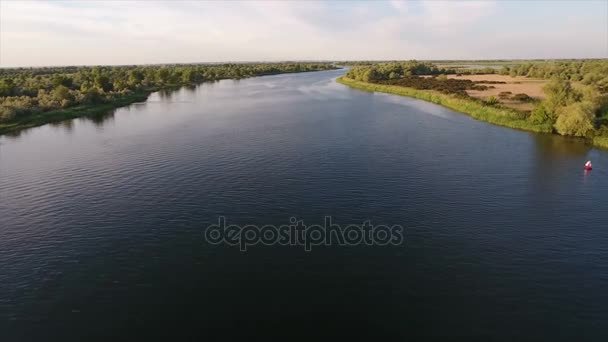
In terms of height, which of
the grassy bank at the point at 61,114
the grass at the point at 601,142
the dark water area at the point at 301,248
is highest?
the grassy bank at the point at 61,114

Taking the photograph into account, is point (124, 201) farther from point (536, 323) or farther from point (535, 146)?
point (535, 146)

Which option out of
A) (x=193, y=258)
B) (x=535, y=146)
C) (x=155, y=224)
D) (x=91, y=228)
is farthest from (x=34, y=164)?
(x=535, y=146)

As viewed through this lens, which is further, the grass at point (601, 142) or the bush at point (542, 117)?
the bush at point (542, 117)

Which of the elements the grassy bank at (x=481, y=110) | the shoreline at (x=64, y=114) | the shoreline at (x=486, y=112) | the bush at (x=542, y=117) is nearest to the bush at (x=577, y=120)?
the shoreline at (x=486, y=112)

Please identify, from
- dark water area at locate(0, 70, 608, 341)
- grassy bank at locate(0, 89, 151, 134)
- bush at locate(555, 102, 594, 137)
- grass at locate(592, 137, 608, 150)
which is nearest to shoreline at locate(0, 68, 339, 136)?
grassy bank at locate(0, 89, 151, 134)

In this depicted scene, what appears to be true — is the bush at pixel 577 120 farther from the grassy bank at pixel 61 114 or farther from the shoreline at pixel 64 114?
the grassy bank at pixel 61 114

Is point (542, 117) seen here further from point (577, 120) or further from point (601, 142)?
point (601, 142)
